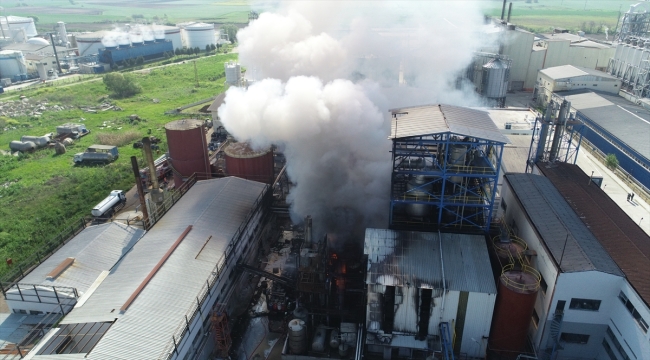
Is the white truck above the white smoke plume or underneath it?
underneath

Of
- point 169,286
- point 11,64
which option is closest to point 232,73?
point 169,286

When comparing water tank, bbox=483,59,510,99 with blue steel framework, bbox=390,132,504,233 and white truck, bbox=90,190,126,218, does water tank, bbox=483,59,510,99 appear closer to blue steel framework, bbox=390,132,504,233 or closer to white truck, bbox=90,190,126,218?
blue steel framework, bbox=390,132,504,233

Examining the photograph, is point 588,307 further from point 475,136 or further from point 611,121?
point 611,121

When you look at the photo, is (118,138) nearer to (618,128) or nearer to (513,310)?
(513,310)

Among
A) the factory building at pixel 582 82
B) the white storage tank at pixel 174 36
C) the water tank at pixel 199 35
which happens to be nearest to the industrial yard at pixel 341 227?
the factory building at pixel 582 82

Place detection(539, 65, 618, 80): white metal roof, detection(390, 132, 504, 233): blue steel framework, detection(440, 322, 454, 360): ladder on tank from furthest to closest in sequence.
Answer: detection(539, 65, 618, 80): white metal roof < detection(390, 132, 504, 233): blue steel framework < detection(440, 322, 454, 360): ladder on tank

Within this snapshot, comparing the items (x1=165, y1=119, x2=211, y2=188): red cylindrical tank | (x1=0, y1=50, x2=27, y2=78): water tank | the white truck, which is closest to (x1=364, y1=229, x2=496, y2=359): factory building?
(x1=165, y1=119, x2=211, y2=188): red cylindrical tank
